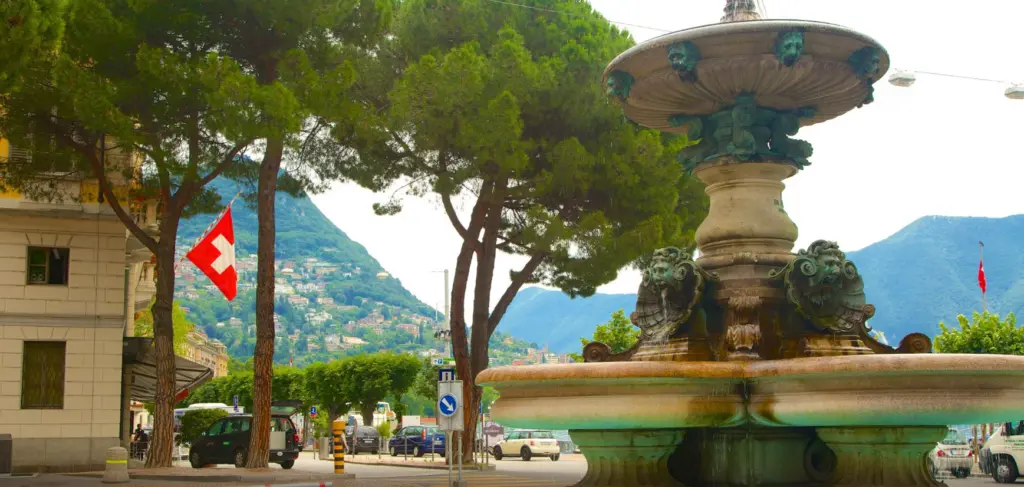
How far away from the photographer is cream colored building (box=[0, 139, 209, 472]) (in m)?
24.7

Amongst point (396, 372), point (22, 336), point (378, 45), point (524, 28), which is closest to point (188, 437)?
point (22, 336)

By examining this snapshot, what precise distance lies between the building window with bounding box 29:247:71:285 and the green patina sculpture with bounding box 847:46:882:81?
67.5 feet

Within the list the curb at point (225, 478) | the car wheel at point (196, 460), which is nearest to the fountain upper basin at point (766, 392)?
the curb at point (225, 478)

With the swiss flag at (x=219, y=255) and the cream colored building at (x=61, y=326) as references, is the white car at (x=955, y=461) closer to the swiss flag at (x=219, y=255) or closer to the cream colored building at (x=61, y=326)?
the swiss flag at (x=219, y=255)

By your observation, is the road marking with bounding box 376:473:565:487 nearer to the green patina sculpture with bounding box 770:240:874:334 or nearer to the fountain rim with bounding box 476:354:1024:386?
the green patina sculpture with bounding box 770:240:874:334

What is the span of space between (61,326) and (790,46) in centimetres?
2077

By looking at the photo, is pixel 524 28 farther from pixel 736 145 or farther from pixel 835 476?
pixel 835 476

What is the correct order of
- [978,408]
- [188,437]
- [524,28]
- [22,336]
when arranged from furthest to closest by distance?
[188,437]
[524,28]
[22,336]
[978,408]

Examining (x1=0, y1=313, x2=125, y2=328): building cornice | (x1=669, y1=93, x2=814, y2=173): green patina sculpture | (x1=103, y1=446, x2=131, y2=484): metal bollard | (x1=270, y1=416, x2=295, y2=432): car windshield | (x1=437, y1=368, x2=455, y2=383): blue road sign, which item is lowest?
(x1=103, y1=446, x2=131, y2=484): metal bollard

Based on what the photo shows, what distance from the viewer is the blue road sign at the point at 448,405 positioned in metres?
17.4

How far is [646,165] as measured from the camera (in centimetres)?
2794

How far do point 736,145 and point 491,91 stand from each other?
1758cm

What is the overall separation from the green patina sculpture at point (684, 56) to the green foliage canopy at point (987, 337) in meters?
29.8

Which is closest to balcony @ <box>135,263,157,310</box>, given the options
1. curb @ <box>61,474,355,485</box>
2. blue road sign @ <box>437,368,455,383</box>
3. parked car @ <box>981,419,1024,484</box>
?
curb @ <box>61,474,355,485</box>
